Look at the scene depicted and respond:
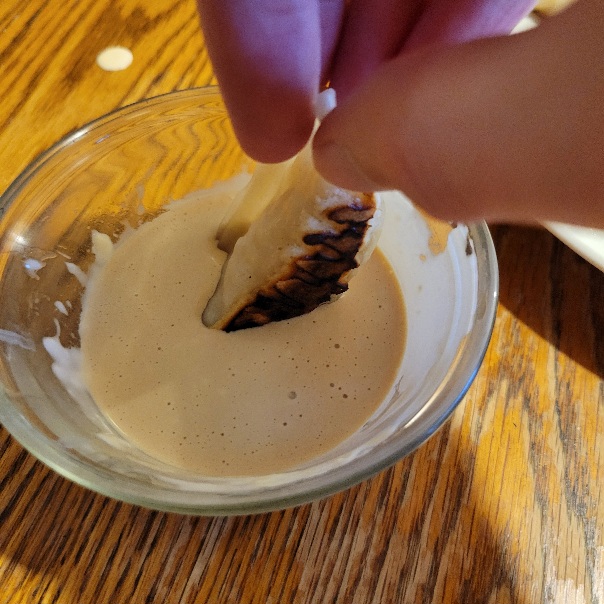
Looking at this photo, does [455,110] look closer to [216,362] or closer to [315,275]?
[315,275]

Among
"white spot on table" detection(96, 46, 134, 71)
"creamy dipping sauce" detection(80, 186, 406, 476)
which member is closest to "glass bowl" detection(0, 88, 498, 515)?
"creamy dipping sauce" detection(80, 186, 406, 476)

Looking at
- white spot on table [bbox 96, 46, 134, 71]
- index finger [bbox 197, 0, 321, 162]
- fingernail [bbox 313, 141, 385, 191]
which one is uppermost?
index finger [bbox 197, 0, 321, 162]

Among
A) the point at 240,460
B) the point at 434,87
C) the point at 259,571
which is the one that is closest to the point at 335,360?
the point at 240,460

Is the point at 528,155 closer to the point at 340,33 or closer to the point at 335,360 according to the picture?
the point at 340,33

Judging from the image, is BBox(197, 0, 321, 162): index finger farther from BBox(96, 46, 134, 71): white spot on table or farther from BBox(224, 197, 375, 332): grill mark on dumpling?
BBox(96, 46, 134, 71): white spot on table

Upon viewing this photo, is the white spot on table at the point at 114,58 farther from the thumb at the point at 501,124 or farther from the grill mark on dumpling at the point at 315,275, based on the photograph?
the thumb at the point at 501,124

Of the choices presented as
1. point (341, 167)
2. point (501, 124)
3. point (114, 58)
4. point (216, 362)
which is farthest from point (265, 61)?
point (114, 58)
